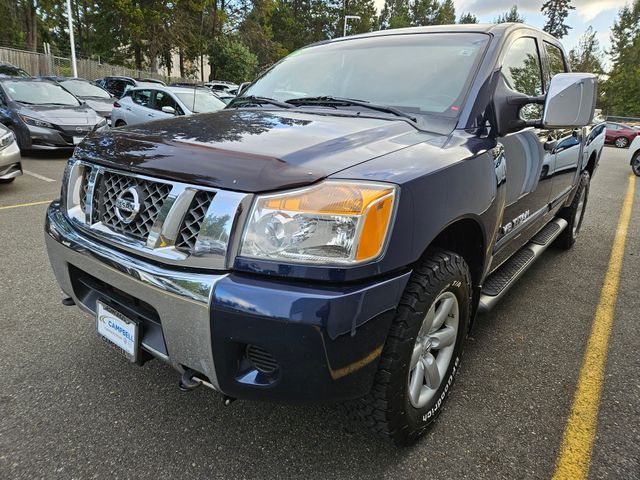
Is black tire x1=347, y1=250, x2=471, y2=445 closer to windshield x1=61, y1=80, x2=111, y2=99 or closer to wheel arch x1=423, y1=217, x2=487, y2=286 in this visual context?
wheel arch x1=423, y1=217, x2=487, y2=286

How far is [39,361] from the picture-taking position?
2.46 metres

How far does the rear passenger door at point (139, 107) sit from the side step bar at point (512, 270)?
28.0 ft

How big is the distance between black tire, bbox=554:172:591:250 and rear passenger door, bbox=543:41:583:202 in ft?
1.69

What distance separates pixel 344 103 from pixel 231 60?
3185cm

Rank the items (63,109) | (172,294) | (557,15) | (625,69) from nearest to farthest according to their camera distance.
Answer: (172,294), (63,109), (625,69), (557,15)

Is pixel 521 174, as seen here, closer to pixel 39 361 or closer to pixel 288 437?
pixel 288 437

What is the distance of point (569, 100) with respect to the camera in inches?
88.2

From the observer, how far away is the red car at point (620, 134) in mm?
23141

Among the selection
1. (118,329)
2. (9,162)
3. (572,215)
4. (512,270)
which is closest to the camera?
(118,329)

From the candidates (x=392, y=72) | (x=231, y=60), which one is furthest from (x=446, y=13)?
(x=392, y=72)

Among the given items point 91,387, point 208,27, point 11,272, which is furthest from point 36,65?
point 91,387

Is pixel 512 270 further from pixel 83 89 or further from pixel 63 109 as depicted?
pixel 83 89

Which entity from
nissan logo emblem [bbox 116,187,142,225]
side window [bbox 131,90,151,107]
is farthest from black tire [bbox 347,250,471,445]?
side window [bbox 131,90,151,107]

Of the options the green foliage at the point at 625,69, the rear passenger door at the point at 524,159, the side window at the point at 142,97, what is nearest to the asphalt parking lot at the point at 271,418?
the rear passenger door at the point at 524,159
